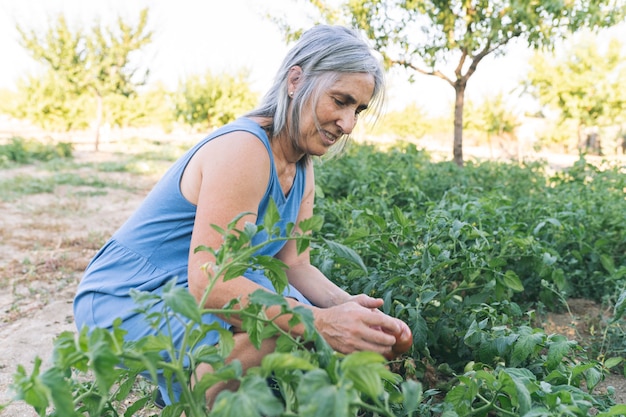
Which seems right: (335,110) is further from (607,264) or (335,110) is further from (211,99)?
(211,99)

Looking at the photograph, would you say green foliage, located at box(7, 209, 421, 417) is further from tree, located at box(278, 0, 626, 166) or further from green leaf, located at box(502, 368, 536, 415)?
tree, located at box(278, 0, 626, 166)

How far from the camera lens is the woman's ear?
6.02 feet

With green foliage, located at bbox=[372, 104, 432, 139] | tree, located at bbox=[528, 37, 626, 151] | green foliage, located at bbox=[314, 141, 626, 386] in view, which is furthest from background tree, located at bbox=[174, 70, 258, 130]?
green foliage, located at bbox=[314, 141, 626, 386]

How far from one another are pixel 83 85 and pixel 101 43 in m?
1.61

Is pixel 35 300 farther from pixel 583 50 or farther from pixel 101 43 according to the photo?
pixel 583 50

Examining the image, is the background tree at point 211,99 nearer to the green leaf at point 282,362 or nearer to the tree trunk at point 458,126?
the tree trunk at point 458,126

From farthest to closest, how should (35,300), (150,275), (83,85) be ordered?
1. (83,85)
2. (35,300)
3. (150,275)

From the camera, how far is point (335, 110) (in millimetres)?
1812

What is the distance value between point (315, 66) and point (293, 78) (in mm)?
90

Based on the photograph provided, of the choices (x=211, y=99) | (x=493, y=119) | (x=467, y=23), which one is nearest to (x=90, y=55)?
(x=211, y=99)

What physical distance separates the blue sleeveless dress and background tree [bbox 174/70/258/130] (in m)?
20.6

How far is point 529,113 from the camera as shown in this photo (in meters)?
31.5

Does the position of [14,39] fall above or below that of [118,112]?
above

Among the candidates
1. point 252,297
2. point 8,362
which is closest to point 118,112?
point 8,362
